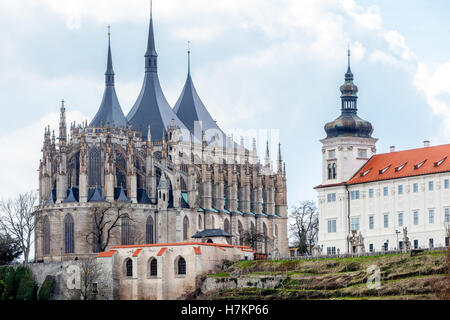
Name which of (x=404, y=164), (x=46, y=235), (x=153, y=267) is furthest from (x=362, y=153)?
(x=46, y=235)

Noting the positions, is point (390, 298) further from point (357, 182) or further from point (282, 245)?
point (282, 245)

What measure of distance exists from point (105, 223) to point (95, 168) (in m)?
9.44

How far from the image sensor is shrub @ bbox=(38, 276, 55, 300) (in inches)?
4697

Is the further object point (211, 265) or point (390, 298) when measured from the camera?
point (211, 265)

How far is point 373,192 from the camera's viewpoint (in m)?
121

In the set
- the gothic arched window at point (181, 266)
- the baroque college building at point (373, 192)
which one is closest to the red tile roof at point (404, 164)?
the baroque college building at point (373, 192)

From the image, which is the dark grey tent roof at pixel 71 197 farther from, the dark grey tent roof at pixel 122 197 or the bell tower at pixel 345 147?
the bell tower at pixel 345 147

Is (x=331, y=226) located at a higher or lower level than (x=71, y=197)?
lower

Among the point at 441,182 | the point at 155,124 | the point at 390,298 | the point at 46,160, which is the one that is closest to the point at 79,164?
the point at 46,160

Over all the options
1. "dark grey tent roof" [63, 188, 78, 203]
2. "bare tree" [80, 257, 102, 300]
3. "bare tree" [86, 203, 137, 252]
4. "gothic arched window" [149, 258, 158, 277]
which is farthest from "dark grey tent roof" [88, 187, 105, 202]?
"gothic arched window" [149, 258, 158, 277]

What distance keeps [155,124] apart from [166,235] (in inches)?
742

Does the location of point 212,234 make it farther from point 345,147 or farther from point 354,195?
point 345,147
